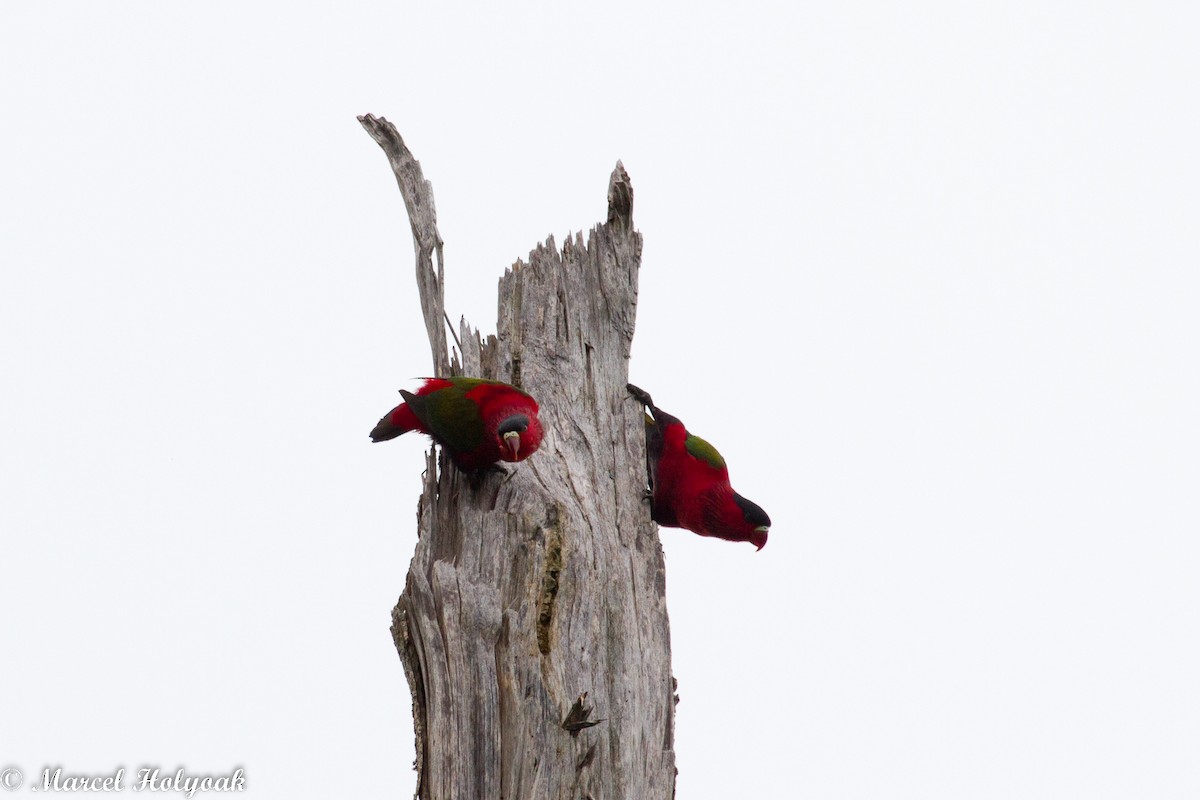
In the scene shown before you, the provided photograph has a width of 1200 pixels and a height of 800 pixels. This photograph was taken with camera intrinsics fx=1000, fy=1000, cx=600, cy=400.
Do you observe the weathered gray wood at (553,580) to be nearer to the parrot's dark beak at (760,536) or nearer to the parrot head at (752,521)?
the parrot head at (752,521)

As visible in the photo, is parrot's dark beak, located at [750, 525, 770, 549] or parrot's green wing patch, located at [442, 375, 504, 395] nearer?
parrot's green wing patch, located at [442, 375, 504, 395]

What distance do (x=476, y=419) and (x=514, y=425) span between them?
0.31 metres

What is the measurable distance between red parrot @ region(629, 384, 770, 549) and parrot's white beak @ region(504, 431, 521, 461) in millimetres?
1234

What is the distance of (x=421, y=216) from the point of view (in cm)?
591

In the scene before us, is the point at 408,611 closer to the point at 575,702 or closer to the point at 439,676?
the point at 439,676

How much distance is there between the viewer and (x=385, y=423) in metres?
5.67

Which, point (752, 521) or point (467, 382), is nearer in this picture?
point (467, 382)

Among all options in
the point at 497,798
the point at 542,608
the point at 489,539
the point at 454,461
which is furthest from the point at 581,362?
the point at 497,798

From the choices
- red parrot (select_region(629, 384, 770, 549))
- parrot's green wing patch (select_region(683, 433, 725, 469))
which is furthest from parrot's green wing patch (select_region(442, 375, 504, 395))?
parrot's green wing patch (select_region(683, 433, 725, 469))

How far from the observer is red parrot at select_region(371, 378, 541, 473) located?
4711 mm

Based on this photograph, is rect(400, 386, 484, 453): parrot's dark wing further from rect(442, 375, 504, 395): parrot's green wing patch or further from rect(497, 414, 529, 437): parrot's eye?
rect(497, 414, 529, 437): parrot's eye

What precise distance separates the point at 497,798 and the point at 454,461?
1737 mm

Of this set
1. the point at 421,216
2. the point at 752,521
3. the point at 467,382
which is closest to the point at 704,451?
the point at 752,521

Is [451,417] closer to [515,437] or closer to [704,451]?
[515,437]
